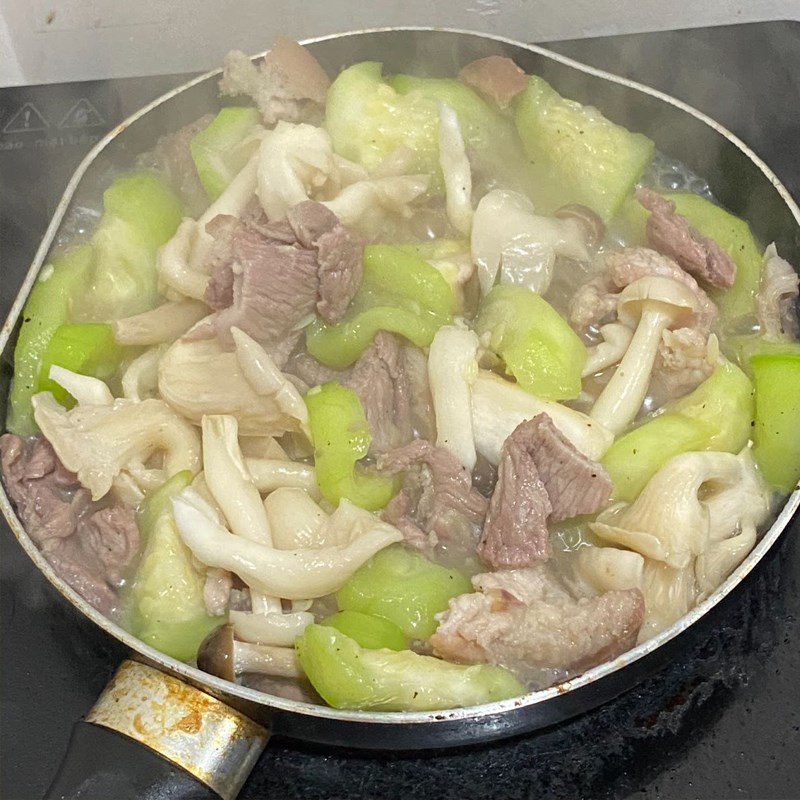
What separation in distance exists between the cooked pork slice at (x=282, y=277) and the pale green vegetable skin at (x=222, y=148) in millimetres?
263

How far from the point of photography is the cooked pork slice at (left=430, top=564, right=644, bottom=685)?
1.22 meters

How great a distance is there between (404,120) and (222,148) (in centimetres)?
36

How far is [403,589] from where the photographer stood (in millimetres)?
1272

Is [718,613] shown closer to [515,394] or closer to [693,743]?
[693,743]

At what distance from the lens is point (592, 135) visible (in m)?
1.72

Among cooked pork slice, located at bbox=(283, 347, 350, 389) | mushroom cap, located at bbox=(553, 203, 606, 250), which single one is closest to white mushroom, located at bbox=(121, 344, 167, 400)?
cooked pork slice, located at bbox=(283, 347, 350, 389)

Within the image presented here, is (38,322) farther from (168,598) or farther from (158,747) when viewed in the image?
(158,747)

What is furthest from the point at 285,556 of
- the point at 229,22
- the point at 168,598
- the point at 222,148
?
the point at 229,22

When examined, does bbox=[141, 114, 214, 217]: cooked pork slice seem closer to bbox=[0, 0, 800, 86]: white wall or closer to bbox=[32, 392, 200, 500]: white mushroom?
bbox=[32, 392, 200, 500]: white mushroom

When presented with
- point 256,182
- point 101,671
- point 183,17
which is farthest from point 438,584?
point 183,17

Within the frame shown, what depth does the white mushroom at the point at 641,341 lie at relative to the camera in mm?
1463

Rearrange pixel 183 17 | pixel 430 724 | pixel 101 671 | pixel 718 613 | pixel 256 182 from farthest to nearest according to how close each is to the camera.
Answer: pixel 183 17, pixel 256 182, pixel 101 671, pixel 718 613, pixel 430 724

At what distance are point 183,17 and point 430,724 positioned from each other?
2.06 m

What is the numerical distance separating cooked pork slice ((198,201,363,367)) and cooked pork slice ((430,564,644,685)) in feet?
1.78
